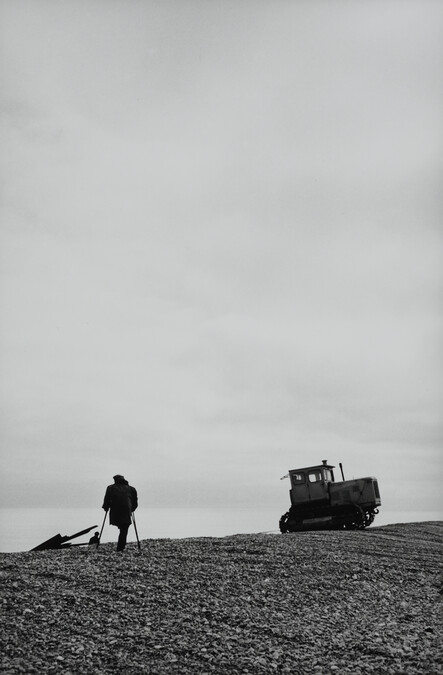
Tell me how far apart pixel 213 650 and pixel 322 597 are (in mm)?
4331

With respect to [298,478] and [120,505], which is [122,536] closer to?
[120,505]

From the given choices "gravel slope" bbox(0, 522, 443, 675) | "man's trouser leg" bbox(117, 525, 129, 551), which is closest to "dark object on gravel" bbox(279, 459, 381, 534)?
"gravel slope" bbox(0, 522, 443, 675)

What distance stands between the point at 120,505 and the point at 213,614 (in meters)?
5.87

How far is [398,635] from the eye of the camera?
9.95 metres

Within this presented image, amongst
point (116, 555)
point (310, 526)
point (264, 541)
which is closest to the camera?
point (116, 555)

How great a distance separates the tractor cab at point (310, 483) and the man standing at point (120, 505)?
1920 centimetres

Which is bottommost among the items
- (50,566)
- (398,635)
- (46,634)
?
(398,635)

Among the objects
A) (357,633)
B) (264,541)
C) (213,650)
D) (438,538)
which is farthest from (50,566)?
(438,538)

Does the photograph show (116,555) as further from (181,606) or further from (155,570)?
(181,606)

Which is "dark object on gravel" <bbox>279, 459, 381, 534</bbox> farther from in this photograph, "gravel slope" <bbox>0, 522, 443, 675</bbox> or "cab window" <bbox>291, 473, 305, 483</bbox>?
"gravel slope" <bbox>0, 522, 443, 675</bbox>

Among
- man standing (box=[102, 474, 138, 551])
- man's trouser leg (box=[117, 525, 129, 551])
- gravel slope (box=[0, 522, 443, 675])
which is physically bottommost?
gravel slope (box=[0, 522, 443, 675])

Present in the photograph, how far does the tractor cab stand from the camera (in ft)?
108

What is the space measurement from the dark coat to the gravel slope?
0.86m

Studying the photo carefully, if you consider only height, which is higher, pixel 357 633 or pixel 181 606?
pixel 181 606
